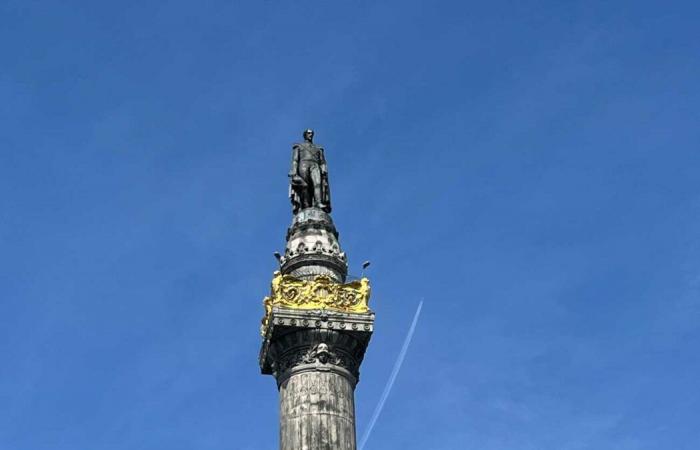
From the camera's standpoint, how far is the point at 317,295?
31609 mm

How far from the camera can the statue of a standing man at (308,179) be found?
1398 inches

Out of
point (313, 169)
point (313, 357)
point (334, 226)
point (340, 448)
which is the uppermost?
point (313, 169)

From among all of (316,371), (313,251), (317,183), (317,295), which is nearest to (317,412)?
(316,371)

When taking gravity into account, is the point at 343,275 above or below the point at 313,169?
below

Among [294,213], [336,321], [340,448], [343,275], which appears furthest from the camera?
[294,213]

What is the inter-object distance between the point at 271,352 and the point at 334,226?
5164mm

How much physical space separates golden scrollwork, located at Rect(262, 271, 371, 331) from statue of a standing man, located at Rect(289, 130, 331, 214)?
13.3 feet

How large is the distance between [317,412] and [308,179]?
8968 mm

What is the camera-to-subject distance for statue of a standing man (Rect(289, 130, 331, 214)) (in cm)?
3550

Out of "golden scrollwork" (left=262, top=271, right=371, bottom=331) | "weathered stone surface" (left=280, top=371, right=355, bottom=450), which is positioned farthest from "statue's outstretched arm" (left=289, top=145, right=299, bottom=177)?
"weathered stone surface" (left=280, top=371, right=355, bottom=450)

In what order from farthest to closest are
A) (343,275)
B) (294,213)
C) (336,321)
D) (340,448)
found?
(294,213)
(343,275)
(336,321)
(340,448)

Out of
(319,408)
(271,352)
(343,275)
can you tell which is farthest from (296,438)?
(343,275)

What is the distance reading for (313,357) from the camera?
101ft

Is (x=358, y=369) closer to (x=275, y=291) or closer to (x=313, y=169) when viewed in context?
(x=275, y=291)
